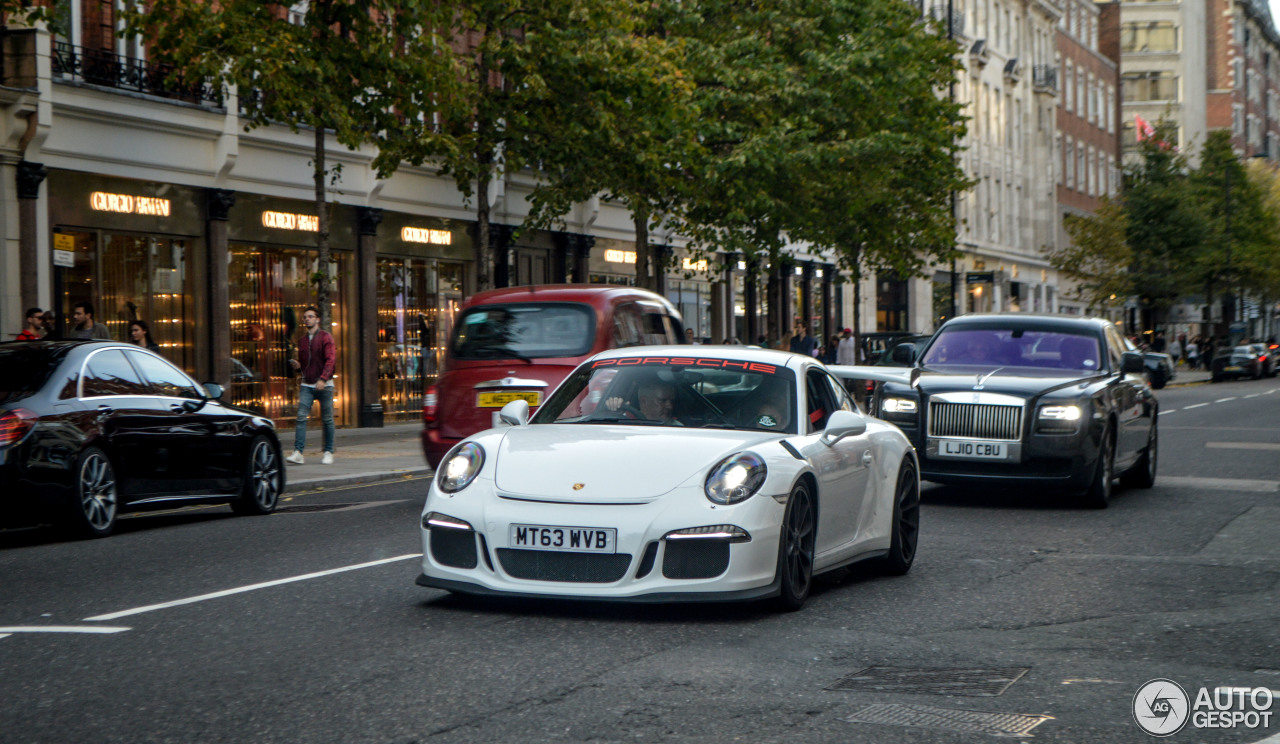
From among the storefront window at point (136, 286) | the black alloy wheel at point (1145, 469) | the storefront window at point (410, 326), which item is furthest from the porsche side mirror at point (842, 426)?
the storefront window at point (410, 326)

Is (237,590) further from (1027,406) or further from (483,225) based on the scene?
(483,225)

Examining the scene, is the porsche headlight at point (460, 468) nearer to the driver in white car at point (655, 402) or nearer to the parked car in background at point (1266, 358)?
the driver in white car at point (655, 402)

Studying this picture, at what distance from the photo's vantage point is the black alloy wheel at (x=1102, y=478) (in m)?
13.6

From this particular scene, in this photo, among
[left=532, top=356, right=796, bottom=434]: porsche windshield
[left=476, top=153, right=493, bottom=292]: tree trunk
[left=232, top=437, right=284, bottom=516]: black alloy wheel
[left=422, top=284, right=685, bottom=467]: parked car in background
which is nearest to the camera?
[left=532, top=356, right=796, bottom=434]: porsche windshield

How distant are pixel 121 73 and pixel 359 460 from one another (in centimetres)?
766

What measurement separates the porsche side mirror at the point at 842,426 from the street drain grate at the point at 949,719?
98.0 inches

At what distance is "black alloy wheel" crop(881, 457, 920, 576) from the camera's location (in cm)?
926

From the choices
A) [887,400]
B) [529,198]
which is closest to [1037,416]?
[887,400]

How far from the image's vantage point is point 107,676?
20.4 ft

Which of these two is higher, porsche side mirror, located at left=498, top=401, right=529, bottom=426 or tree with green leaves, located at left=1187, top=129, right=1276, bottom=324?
tree with green leaves, located at left=1187, top=129, right=1276, bottom=324

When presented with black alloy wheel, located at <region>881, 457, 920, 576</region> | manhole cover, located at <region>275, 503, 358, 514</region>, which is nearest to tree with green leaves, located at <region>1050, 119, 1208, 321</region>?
manhole cover, located at <region>275, 503, 358, 514</region>

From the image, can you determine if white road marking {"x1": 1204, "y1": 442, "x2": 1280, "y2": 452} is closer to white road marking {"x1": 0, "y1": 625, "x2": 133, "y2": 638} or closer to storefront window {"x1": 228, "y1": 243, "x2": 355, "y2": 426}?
storefront window {"x1": 228, "y1": 243, "x2": 355, "y2": 426}

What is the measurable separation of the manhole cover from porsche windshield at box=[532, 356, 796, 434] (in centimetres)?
606

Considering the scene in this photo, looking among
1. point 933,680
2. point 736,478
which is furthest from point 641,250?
point 933,680
